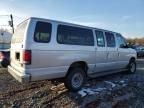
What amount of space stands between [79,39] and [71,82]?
4.74 feet

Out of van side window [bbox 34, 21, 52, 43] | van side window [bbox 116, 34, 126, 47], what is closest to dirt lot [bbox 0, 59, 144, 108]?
van side window [bbox 34, 21, 52, 43]

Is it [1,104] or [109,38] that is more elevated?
[109,38]

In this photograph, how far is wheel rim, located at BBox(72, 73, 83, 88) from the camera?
23.3 ft

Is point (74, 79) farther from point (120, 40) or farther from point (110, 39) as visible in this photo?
point (120, 40)

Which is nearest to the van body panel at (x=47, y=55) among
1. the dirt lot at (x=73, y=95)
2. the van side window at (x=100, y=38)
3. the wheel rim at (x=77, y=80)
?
the van side window at (x=100, y=38)

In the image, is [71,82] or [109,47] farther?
[109,47]

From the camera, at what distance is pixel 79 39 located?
7.29 meters

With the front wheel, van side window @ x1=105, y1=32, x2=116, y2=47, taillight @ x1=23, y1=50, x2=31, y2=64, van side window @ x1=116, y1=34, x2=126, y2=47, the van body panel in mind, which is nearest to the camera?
taillight @ x1=23, y1=50, x2=31, y2=64

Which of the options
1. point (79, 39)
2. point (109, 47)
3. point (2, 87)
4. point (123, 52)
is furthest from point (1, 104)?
point (123, 52)

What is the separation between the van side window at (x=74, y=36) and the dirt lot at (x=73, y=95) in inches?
62.5

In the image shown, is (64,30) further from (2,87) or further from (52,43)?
(2,87)

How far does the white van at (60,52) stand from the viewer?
5.89 meters

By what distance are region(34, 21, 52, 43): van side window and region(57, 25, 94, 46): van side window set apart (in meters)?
0.36

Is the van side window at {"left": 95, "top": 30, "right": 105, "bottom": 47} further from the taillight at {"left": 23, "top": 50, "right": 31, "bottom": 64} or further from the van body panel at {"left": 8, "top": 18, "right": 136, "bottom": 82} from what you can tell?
the taillight at {"left": 23, "top": 50, "right": 31, "bottom": 64}
